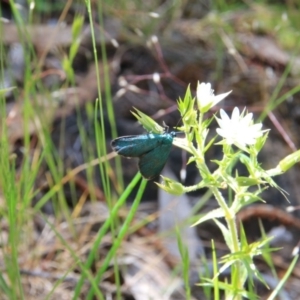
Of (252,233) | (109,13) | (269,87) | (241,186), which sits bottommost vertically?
(252,233)

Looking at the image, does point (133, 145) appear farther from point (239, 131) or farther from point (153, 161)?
point (239, 131)

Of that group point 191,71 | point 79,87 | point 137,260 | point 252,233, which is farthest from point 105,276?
point 191,71

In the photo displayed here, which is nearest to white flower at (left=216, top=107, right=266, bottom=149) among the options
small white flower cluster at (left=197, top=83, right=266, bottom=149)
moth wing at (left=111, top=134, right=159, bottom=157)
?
small white flower cluster at (left=197, top=83, right=266, bottom=149)

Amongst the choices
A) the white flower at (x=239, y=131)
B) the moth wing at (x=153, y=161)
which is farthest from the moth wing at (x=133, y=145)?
the white flower at (x=239, y=131)

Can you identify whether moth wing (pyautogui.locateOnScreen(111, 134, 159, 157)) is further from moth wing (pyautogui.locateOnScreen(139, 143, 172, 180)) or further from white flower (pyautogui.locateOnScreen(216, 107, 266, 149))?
white flower (pyautogui.locateOnScreen(216, 107, 266, 149))

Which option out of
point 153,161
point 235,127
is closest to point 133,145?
point 153,161

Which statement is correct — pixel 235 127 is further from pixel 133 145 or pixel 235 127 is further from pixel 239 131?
pixel 133 145

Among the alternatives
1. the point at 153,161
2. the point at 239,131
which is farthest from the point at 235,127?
the point at 153,161

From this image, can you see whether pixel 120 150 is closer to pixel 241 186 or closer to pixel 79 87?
pixel 241 186
